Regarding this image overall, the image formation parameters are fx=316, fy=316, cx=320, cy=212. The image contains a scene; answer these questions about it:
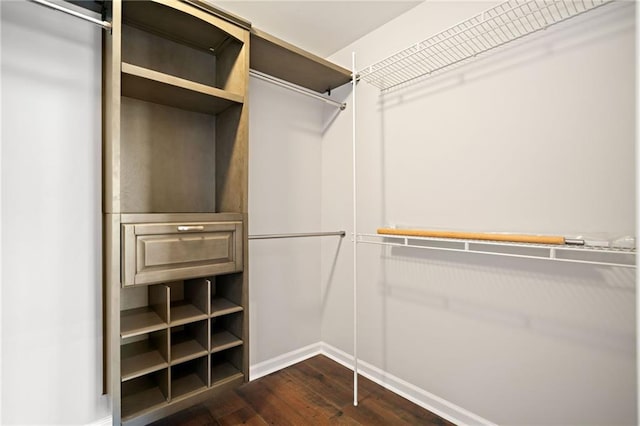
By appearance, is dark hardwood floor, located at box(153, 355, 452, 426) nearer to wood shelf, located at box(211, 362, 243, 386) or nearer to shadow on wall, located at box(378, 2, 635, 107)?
wood shelf, located at box(211, 362, 243, 386)

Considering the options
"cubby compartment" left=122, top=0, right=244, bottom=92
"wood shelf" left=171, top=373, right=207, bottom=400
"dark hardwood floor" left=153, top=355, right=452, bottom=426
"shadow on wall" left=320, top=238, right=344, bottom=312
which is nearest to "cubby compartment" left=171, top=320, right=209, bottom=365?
"wood shelf" left=171, top=373, right=207, bottom=400

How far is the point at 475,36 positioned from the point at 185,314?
202 centimetres

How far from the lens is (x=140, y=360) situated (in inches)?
59.1

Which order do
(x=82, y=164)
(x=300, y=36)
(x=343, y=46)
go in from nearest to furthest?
1. (x=82, y=164)
2. (x=300, y=36)
3. (x=343, y=46)

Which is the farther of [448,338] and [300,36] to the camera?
[300,36]

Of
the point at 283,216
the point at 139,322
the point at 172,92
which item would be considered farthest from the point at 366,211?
the point at 139,322

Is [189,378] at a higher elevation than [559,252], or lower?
lower

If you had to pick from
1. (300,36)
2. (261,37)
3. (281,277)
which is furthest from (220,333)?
(300,36)

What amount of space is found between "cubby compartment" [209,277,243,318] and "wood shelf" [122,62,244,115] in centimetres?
96

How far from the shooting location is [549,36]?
1418 millimetres

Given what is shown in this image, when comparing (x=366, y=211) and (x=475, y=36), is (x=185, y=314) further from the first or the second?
(x=475, y=36)

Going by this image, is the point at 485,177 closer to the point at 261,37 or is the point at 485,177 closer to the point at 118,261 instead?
the point at 261,37

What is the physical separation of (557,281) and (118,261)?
1891mm

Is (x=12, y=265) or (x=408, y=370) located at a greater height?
(x=12, y=265)
